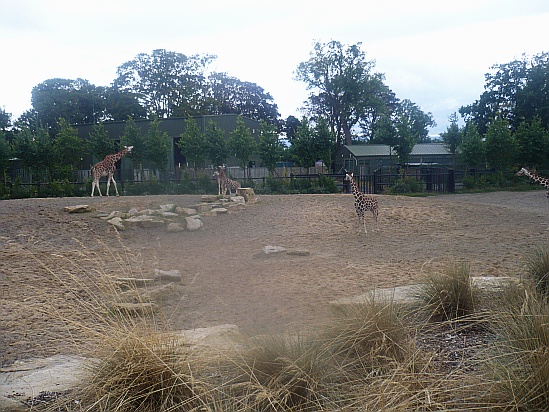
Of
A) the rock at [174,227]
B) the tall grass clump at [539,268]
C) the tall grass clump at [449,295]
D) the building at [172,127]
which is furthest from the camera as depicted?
the building at [172,127]

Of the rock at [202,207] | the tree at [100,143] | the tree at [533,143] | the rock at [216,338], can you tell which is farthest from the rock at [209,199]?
the tree at [533,143]

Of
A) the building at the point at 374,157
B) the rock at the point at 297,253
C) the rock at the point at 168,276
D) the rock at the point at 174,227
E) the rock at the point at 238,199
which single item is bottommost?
the rock at the point at 297,253

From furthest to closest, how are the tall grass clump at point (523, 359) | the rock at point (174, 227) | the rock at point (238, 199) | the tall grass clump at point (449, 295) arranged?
the rock at point (238, 199) < the rock at point (174, 227) < the tall grass clump at point (449, 295) < the tall grass clump at point (523, 359)

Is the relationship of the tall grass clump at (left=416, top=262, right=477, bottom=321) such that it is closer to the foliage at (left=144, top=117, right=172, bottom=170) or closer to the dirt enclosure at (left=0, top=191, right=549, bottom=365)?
the dirt enclosure at (left=0, top=191, right=549, bottom=365)

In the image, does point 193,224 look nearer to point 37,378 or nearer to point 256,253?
point 256,253

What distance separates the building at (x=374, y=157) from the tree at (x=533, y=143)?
3984 millimetres

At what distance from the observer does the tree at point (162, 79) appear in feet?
52.9

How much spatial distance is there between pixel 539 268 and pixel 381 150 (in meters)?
24.3

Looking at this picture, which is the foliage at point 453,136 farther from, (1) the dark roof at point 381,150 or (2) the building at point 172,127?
(2) the building at point 172,127

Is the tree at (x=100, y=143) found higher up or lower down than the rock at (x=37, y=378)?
higher up

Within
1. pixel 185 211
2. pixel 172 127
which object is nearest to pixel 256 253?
pixel 185 211

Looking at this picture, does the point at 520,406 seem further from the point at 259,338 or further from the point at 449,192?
the point at 449,192

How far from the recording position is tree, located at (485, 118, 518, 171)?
21500mm

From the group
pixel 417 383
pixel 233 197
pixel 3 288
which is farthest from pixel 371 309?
pixel 233 197
